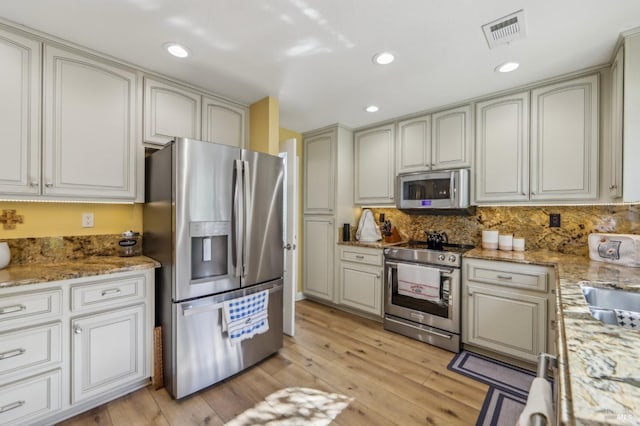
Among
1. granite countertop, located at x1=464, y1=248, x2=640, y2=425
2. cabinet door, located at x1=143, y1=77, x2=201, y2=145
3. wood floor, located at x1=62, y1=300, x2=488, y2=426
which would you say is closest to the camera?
granite countertop, located at x1=464, y1=248, x2=640, y2=425

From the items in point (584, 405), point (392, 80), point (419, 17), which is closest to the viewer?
point (584, 405)

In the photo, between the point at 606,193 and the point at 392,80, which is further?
the point at 392,80

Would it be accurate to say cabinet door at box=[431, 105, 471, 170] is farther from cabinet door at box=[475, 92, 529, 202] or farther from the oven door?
the oven door

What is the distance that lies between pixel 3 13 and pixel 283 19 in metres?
1.64

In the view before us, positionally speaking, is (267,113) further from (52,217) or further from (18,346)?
(18,346)

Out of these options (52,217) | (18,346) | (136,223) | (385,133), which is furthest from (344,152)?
(18,346)

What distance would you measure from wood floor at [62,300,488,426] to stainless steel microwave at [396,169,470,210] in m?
1.40

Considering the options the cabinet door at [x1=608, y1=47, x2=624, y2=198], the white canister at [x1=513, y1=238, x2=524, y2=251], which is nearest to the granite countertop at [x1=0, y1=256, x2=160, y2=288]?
the white canister at [x1=513, y1=238, x2=524, y2=251]

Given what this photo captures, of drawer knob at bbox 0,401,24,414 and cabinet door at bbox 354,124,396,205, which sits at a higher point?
cabinet door at bbox 354,124,396,205

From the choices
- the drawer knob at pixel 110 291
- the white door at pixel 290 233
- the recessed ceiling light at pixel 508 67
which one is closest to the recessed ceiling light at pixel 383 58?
the recessed ceiling light at pixel 508 67

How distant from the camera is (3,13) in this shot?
1611 mm

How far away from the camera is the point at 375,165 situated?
349 cm

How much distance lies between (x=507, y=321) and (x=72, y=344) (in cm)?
311

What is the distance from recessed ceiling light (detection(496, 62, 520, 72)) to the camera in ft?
6.87
